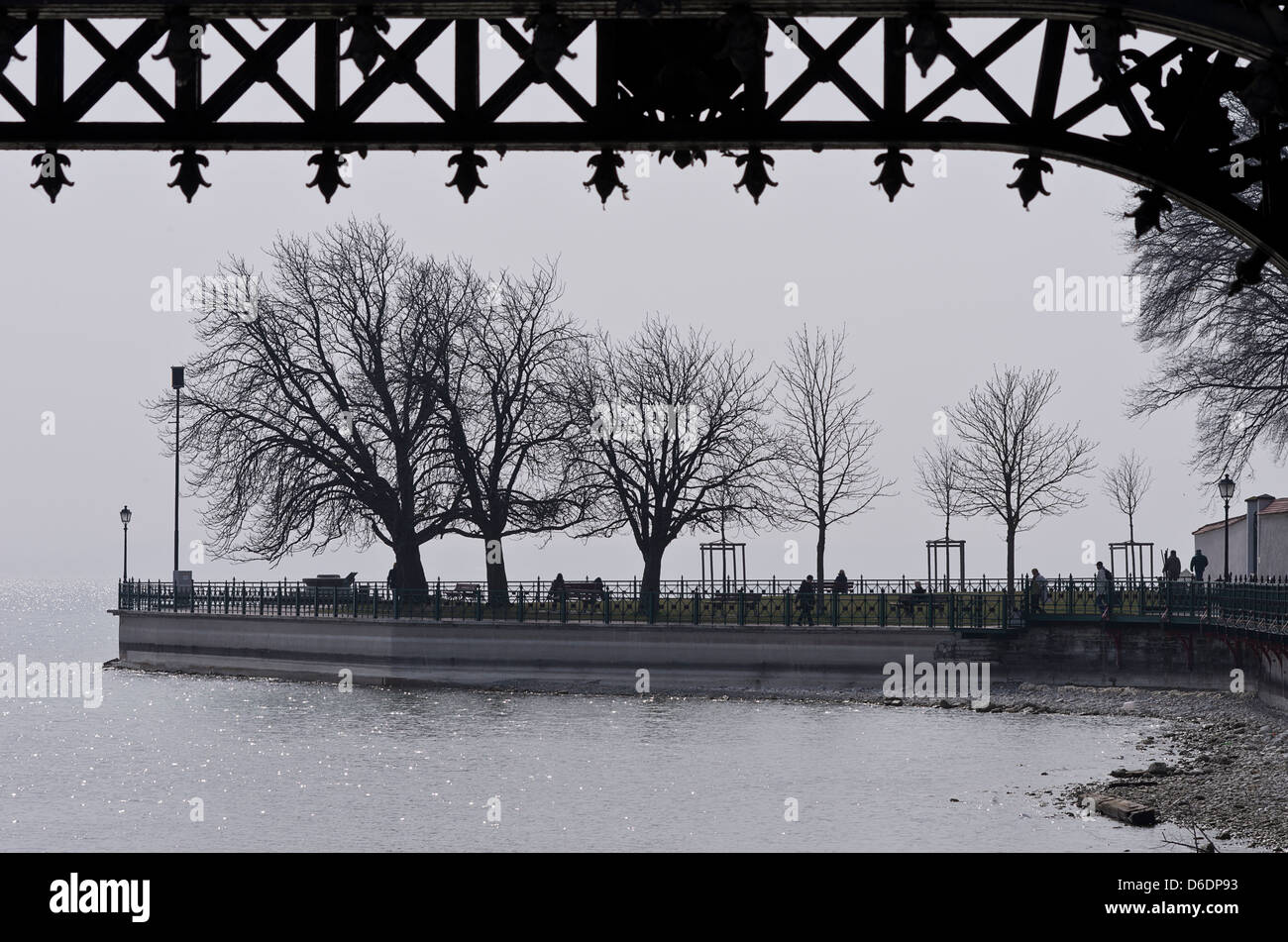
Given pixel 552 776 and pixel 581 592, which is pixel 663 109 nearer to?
pixel 552 776

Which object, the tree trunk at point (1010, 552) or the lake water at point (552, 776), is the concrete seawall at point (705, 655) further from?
the tree trunk at point (1010, 552)

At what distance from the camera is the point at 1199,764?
26.3m

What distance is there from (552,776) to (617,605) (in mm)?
18268

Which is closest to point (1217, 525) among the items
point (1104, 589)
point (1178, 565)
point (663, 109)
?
point (1178, 565)

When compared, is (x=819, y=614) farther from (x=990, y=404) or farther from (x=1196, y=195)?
(x=1196, y=195)

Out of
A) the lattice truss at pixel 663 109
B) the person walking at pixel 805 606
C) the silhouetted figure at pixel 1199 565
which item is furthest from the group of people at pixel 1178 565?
the lattice truss at pixel 663 109

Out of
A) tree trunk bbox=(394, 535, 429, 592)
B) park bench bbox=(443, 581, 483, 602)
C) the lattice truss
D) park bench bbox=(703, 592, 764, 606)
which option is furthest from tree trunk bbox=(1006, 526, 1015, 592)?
the lattice truss

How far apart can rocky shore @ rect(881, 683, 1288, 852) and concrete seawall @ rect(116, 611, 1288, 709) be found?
87cm

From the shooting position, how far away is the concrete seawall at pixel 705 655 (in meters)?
39.2

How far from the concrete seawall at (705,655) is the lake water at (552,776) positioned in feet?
6.65

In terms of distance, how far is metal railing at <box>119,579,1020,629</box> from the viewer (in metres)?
42.2

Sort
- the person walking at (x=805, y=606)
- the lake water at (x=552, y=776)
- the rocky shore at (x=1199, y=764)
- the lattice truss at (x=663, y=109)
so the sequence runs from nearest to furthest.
→ the lattice truss at (x=663, y=109), the rocky shore at (x=1199, y=764), the lake water at (x=552, y=776), the person walking at (x=805, y=606)
